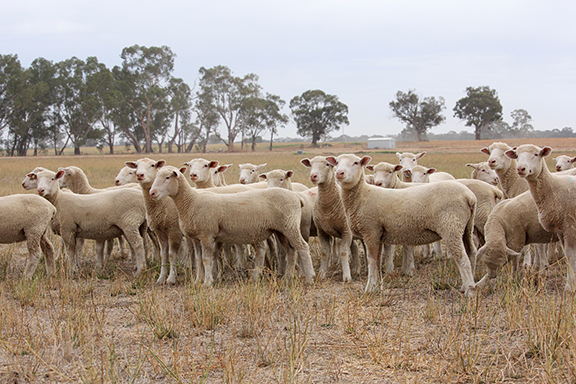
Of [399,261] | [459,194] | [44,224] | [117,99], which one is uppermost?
[117,99]

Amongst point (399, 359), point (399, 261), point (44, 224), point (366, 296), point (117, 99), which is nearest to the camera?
point (399, 359)

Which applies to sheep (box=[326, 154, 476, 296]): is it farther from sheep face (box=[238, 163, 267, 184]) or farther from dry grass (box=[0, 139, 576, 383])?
sheep face (box=[238, 163, 267, 184])

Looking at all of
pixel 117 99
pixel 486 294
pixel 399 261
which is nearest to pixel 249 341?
pixel 486 294

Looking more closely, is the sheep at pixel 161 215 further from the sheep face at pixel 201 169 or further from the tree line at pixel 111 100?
the tree line at pixel 111 100

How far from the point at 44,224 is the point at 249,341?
452 cm

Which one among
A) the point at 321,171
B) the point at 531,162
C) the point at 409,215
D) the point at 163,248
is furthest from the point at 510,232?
the point at 163,248

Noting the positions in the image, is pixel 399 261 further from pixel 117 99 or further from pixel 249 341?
pixel 117 99

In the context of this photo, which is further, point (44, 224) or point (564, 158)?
point (564, 158)

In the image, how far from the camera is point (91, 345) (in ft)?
15.3

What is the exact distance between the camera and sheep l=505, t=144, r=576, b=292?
20.2 ft

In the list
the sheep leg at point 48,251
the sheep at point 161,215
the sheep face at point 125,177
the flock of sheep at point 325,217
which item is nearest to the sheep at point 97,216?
the flock of sheep at point 325,217

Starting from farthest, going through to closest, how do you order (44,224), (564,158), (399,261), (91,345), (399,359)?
(564,158), (399,261), (44,224), (91,345), (399,359)

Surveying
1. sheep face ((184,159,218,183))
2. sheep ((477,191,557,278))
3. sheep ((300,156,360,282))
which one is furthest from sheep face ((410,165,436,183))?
sheep face ((184,159,218,183))

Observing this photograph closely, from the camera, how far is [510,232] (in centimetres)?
657
